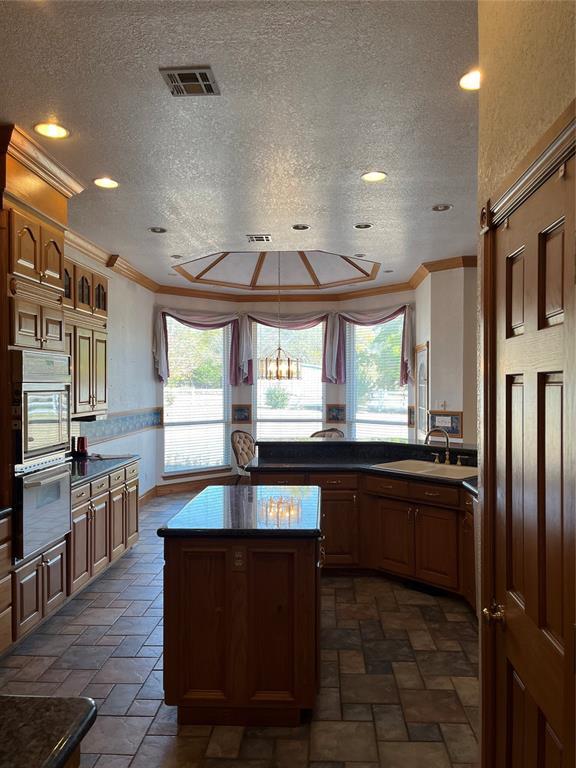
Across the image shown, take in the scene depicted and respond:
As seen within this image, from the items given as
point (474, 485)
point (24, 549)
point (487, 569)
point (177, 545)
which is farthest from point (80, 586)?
point (487, 569)

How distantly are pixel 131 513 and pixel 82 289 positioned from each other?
2.14 m

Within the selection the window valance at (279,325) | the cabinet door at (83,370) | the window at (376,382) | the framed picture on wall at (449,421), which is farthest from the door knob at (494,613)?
the window valance at (279,325)

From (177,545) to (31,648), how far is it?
1669mm

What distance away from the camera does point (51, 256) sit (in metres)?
3.59

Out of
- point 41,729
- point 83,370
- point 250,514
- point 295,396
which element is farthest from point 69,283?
point 295,396

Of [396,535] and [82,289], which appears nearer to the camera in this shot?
[396,535]

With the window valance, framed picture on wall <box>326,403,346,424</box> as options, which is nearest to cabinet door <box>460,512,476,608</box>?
the window valance

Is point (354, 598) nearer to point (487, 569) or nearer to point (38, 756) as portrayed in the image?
point (487, 569)

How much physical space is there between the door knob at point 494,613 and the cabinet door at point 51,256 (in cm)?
315

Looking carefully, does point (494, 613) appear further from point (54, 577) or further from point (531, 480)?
point (54, 577)

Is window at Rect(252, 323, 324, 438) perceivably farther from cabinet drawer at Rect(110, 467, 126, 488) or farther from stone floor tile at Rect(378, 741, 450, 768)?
stone floor tile at Rect(378, 741, 450, 768)

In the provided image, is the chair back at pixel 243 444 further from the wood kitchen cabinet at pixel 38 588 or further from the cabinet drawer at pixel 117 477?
the wood kitchen cabinet at pixel 38 588

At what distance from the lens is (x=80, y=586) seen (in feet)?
13.4

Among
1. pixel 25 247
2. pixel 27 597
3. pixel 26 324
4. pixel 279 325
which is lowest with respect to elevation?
pixel 27 597
